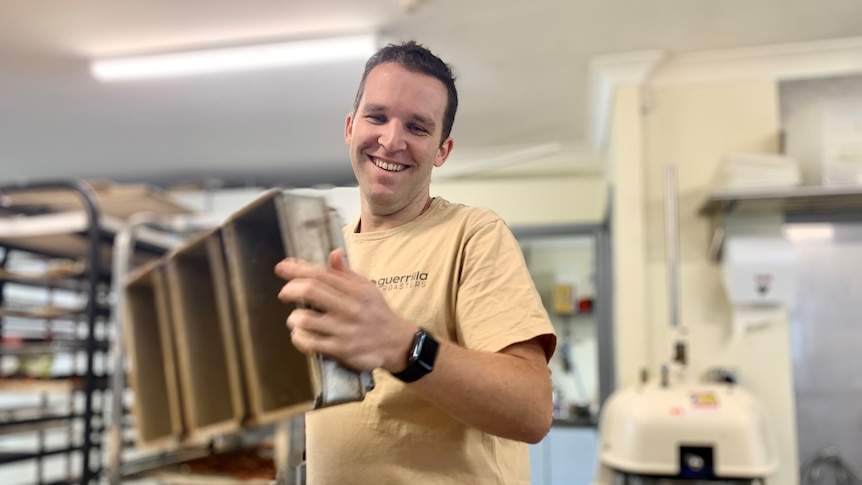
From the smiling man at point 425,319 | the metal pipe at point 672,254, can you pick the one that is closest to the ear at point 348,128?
the smiling man at point 425,319

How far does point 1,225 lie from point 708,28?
6.84ft

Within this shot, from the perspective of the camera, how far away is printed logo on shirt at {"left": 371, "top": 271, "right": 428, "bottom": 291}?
240mm

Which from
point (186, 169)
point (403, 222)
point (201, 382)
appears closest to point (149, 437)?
point (201, 382)

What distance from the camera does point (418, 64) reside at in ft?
0.78

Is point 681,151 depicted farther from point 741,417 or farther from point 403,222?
point 403,222

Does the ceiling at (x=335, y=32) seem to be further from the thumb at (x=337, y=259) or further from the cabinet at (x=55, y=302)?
the thumb at (x=337, y=259)

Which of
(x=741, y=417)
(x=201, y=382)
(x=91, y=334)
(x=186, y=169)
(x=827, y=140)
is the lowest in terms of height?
(x=741, y=417)

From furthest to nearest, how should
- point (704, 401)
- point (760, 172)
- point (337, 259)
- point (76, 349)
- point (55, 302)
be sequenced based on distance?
1. point (55, 302)
2. point (76, 349)
3. point (760, 172)
4. point (704, 401)
5. point (337, 259)

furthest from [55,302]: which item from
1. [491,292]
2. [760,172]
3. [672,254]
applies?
[491,292]

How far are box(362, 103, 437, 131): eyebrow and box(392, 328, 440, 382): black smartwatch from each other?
0.07m

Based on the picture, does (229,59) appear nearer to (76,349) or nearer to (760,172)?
(76,349)

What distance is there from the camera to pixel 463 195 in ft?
0.91

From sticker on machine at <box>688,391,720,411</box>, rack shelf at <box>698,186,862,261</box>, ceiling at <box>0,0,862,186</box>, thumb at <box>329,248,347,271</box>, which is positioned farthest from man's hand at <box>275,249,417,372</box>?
rack shelf at <box>698,186,862,261</box>

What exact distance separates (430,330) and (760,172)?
1.74 m
